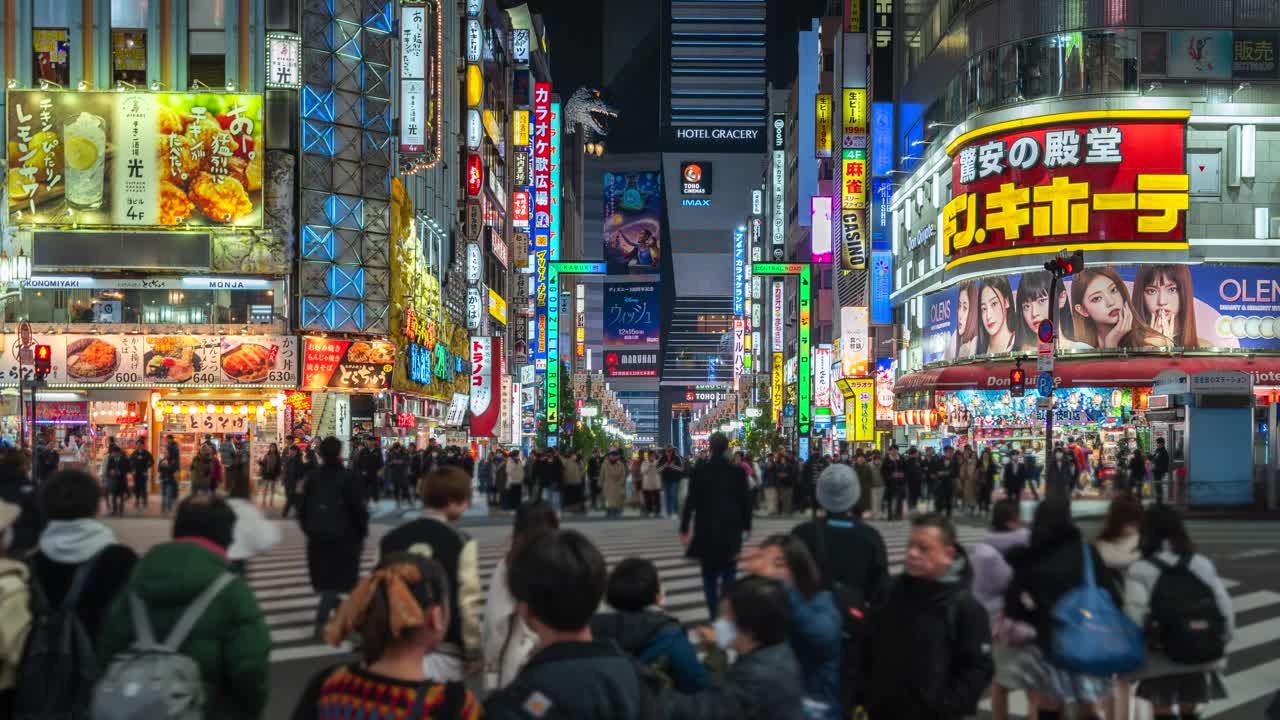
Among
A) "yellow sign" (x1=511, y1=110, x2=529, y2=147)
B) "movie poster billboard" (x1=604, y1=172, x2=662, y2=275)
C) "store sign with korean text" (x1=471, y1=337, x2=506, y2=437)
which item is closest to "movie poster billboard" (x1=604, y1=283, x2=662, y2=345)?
"movie poster billboard" (x1=604, y1=172, x2=662, y2=275)

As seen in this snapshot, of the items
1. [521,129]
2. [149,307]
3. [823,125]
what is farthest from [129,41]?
[823,125]

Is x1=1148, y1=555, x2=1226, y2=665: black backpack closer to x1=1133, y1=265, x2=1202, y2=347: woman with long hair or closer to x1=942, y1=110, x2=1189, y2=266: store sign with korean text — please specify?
x1=942, y1=110, x2=1189, y2=266: store sign with korean text

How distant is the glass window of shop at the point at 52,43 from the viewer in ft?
160

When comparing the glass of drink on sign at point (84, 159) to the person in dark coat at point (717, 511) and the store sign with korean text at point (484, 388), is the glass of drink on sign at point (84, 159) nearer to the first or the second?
the store sign with korean text at point (484, 388)

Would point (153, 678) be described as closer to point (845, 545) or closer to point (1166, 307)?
point (845, 545)

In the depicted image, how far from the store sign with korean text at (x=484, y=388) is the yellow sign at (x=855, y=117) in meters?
21.9

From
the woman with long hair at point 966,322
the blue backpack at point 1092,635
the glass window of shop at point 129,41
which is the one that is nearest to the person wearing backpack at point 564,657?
the blue backpack at point 1092,635

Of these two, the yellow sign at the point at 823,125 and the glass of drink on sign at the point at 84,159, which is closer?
the glass of drink on sign at the point at 84,159

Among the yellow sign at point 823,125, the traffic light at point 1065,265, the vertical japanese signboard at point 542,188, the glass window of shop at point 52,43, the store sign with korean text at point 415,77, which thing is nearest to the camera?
the traffic light at point 1065,265

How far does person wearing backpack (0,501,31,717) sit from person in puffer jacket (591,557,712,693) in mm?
2409

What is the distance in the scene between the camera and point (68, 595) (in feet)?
18.9

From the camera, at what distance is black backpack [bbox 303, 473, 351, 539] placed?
38.0ft

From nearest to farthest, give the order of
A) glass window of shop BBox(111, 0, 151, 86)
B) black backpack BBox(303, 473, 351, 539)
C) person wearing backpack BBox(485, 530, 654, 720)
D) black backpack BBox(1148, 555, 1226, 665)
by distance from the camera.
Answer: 1. person wearing backpack BBox(485, 530, 654, 720)
2. black backpack BBox(1148, 555, 1226, 665)
3. black backpack BBox(303, 473, 351, 539)
4. glass window of shop BBox(111, 0, 151, 86)

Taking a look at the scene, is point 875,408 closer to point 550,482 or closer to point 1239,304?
point 1239,304
